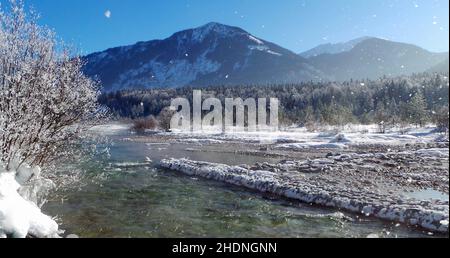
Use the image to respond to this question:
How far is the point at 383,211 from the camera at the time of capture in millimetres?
18906

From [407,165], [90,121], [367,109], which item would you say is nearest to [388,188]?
[407,165]

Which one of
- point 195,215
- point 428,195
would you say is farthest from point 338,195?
point 195,215

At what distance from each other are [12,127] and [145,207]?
8906 millimetres

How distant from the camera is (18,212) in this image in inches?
483

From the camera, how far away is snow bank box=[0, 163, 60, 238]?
11.8 metres

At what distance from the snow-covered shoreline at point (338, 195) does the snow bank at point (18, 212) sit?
46.7 feet

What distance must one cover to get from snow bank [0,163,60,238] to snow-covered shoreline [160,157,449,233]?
14.2 m

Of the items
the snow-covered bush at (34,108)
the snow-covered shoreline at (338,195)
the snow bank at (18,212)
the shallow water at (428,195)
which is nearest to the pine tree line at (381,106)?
the snow-covered shoreline at (338,195)

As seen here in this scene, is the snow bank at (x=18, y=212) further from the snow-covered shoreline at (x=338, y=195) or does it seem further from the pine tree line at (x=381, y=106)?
the pine tree line at (x=381, y=106)

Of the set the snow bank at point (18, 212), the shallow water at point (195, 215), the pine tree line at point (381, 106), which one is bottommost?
the shallow water at point (195, 215)

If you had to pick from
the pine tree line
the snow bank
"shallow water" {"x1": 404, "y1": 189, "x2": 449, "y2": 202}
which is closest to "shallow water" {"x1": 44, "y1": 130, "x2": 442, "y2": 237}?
the snow bank

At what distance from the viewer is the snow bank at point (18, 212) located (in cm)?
1183

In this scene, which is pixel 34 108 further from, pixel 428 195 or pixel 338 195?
pixel 428 195
